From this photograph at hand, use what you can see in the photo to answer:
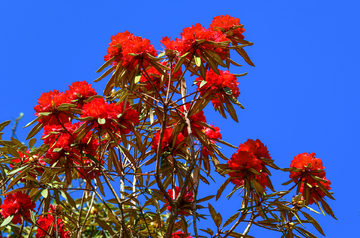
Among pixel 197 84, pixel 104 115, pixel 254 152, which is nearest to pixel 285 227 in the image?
pixel 254 152

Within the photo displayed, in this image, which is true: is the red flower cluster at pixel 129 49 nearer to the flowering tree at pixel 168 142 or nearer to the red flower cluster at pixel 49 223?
the flowering tree at pixel 168 142

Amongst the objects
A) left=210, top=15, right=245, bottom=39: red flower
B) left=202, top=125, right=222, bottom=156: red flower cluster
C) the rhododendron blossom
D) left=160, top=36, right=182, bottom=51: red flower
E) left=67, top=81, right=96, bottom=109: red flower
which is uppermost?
left=210, top=15, right=245, bottom=39: red flower

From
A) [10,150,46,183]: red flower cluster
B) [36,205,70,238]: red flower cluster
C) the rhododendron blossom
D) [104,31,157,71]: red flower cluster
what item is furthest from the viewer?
[36,205,70,238]: red flower cluster

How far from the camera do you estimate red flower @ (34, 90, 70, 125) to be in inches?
85.4

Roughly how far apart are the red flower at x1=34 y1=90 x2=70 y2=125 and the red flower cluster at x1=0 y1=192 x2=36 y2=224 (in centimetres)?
61

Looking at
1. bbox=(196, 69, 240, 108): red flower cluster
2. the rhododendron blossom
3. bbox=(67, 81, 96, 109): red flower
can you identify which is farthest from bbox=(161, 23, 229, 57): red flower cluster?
the rhododendron blossom

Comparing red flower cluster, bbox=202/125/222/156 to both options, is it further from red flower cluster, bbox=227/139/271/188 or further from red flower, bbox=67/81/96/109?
red flower, bbox=67/81/96/109

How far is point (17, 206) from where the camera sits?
7.94 ft

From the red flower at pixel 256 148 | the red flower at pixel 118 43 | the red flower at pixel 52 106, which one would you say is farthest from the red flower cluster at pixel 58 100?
the red flower at pixel 256 148

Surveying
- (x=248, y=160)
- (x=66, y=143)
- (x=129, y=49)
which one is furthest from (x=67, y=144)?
(x=248, y=160)

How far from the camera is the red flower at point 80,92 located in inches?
96.0

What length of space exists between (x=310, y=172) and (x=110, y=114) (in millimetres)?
1438

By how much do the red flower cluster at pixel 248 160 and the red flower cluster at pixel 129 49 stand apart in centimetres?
82

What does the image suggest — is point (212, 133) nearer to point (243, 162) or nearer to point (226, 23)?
point (243, 162)
